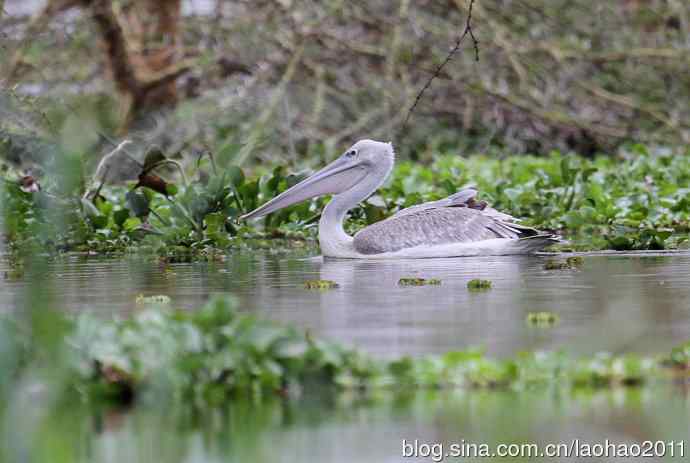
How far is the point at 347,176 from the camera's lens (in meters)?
12.2

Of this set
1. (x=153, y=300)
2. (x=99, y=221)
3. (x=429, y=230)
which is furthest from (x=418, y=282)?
(x=99, y=221)

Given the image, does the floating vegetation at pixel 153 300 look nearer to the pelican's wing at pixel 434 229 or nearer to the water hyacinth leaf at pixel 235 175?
the pelican's wing at pixel 434 229

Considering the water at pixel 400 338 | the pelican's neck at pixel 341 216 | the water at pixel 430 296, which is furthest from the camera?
the pelican's neck at pixel 341 216

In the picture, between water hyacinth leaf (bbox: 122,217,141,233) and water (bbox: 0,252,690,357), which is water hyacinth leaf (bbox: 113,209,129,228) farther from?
water (bbox: 0,252,690,357)

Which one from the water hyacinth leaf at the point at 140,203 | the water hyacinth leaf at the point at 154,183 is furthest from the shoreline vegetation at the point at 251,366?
the water hyacinth leaf at the point at 154,183

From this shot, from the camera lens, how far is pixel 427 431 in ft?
14.9

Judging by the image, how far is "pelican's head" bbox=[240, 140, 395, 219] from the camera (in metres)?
12.2

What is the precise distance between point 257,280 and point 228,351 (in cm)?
424

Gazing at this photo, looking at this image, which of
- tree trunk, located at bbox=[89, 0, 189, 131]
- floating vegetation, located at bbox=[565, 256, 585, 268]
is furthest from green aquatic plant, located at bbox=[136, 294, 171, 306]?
tree trunk, located at bbox=[89, 0, 189, 131]

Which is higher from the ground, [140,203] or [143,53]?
[143,53]

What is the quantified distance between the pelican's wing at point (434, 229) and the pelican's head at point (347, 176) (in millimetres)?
857

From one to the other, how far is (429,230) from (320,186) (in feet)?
4.40

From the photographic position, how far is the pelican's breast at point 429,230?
11.1 m

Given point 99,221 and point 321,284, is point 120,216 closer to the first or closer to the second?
point 99,221
